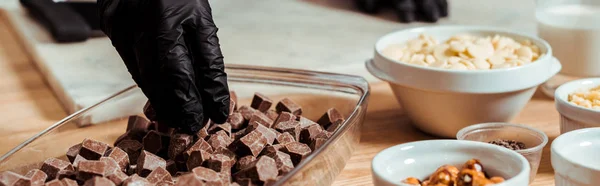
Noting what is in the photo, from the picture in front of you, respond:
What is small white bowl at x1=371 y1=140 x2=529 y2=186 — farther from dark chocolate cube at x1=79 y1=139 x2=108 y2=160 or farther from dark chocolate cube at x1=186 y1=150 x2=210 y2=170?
dark chocolate cube at x1=79 y1=139 x2=108 y2=160

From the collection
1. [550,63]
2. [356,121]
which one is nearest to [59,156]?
[356,121]

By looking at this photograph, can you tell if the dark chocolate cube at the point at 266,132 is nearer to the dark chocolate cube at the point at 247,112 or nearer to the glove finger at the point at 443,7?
the dark chocolate cube at the point at 247,112

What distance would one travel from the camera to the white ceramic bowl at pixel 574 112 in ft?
4.55

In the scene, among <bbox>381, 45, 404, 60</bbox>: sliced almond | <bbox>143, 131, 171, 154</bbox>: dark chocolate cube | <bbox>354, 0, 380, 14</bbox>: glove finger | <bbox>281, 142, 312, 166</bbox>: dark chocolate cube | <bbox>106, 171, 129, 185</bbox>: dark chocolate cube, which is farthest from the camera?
<bbox>354, 0, 380, 14</bbox>: glove finger

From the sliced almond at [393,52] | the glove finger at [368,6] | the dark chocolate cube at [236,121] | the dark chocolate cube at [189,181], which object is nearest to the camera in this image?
the dark chocolate cube at [189,181]

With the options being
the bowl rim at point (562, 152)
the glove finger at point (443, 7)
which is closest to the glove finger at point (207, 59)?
the bowl rim at point (562, 152)

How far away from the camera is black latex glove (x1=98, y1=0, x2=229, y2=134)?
1.26m

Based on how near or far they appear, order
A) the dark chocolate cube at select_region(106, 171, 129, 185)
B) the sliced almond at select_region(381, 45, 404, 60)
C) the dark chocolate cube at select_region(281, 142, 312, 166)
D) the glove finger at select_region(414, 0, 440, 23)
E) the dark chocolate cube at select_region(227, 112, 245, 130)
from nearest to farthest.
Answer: the dark chocolate cube at select_region(106, 171, 129, 185), the dark chocolate cube at select_region(281, 142, 312, 166), the dark chocolate cube at select_region(227, 112, 245, 130), the sliced almond at select_region(381, 45, 404, 60), the glove finger at select_region(414, 0, 440, 23)

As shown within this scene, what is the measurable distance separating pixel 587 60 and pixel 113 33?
106 cm

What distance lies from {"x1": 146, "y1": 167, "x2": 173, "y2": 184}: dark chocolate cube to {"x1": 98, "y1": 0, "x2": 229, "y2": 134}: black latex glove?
0.12m

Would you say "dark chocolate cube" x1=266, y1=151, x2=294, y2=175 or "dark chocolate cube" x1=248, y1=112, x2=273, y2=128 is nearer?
"dark chocolate cube" x1=266, y1=151, x2=294, y2=175

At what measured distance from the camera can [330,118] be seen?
1517 mm

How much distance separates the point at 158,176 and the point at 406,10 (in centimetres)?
153

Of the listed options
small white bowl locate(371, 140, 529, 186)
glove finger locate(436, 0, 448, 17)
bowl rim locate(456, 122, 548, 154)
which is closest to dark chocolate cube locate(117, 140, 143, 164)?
small white bowl locate(371, 140, 529, 186)
